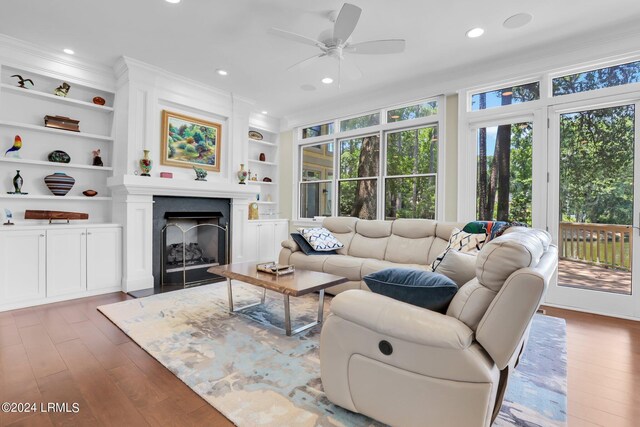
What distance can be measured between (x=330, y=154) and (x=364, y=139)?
78 cm

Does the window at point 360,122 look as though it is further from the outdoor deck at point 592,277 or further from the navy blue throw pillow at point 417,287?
the navy blue throw pillow at point 417,287

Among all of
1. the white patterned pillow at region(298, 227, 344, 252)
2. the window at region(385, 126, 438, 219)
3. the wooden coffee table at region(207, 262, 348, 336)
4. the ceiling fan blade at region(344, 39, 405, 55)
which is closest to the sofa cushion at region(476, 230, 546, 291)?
the wooden coffee table at region(207, 262, 348, 336)

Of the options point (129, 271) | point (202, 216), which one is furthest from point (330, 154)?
point (129, 271)

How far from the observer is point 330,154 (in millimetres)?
6055

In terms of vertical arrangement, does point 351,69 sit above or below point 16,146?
above

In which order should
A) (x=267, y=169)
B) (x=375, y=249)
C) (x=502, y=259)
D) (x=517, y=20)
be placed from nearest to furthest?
(x=502, y=259), (x=517, y=20), (x=375, y=249), (x=267, y=169)

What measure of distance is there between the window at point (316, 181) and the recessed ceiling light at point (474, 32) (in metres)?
3.08

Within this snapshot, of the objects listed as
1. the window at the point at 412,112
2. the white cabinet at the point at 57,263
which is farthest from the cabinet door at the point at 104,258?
the window at the point at 412,112

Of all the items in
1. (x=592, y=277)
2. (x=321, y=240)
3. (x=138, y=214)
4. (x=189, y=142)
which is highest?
(x=189, y=142)

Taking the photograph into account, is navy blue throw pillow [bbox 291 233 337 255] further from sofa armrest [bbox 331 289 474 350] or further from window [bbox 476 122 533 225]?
sofa armrest [bbox 331 289 474 350]

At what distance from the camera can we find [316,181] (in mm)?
6258

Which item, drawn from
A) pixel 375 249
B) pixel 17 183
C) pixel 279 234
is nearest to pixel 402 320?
pixel 375 249

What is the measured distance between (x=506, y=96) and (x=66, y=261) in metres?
5.66

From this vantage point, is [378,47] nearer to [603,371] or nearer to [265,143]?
[603,371]
